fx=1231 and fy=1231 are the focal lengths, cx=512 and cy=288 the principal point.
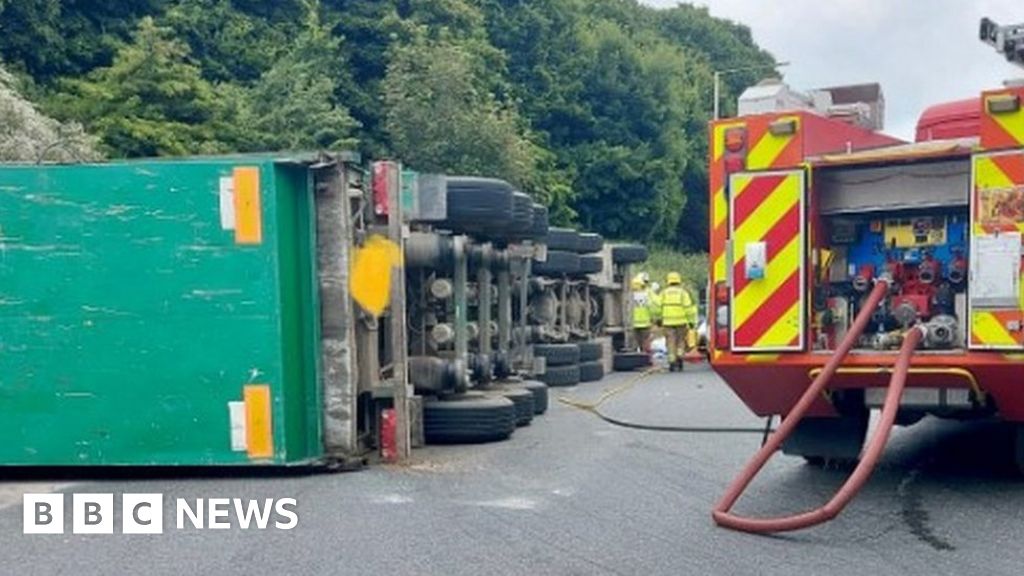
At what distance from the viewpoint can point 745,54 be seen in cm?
6819

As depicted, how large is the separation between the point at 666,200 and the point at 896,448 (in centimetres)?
3577

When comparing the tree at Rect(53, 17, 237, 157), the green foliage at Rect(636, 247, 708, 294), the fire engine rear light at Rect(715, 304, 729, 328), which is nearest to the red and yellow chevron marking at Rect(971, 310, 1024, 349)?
the fire engine rear light at Rect(715, 304, 729, 328)

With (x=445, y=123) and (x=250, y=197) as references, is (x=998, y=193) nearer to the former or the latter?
(x=250, y=197)

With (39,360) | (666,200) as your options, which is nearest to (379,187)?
(39,360)

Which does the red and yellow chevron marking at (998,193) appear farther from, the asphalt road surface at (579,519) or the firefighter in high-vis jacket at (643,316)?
the firefighter in high-vis jacket at (643,316)

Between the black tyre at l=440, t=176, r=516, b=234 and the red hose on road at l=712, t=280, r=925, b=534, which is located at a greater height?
the black tyre at l=440, t=176, r=516, b=234

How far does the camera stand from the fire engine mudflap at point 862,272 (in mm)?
6211

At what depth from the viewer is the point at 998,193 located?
619cm

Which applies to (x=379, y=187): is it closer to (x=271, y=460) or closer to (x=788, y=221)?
(x=271, y=460)

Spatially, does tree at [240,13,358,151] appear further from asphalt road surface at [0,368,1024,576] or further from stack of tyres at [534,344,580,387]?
asphalt road surface at [0,368,1024,576]

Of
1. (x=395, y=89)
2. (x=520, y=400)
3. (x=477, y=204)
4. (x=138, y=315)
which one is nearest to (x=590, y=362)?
(x=520, y=400)

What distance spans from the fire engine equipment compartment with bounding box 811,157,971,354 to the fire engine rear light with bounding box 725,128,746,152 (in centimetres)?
45

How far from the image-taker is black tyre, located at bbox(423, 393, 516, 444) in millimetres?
8758

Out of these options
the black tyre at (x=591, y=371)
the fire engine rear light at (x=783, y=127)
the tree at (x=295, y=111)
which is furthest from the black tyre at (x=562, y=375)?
the tree at (x=295, y=111)
